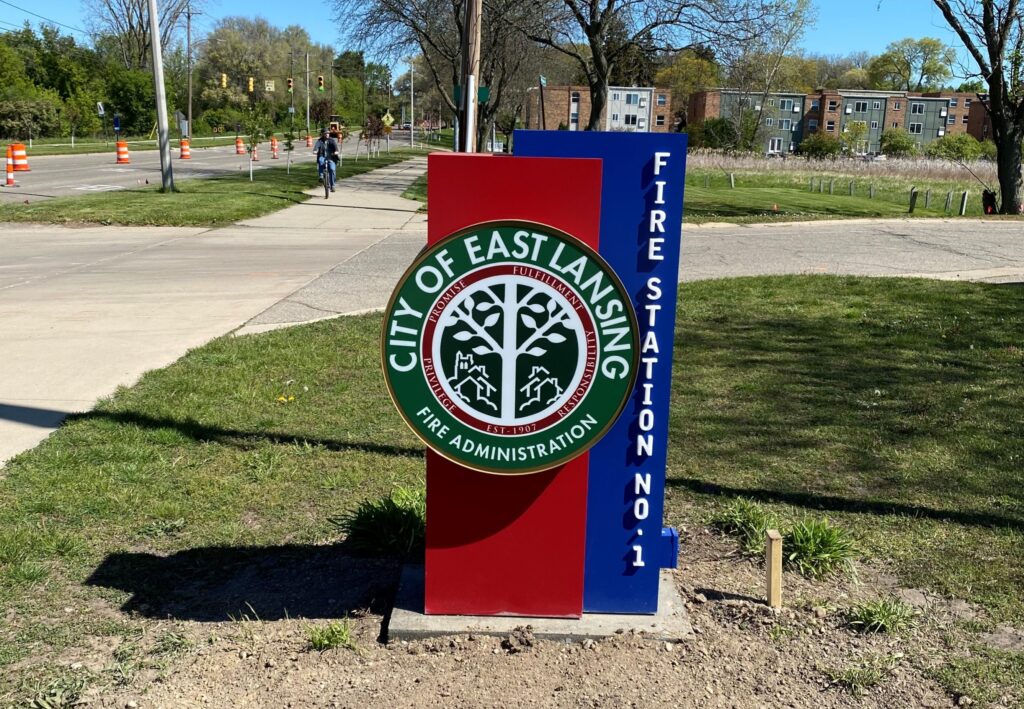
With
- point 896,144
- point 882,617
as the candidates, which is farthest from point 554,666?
point 896,144

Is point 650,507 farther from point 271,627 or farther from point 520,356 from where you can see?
point 271,627

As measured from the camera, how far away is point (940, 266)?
1424 cm

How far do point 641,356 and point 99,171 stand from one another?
32.2m

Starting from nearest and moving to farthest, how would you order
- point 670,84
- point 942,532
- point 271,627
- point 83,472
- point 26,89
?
point 271,627 < point 942,532 < point 83,472 < point 26,89 < point 670,84

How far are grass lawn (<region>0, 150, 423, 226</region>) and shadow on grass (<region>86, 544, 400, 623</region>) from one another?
15.3 meters

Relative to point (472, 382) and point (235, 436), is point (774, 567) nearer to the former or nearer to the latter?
point (472, 382)

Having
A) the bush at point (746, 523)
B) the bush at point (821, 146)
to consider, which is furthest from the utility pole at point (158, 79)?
the bush at point (821, 146)

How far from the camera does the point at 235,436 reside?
5.72 m

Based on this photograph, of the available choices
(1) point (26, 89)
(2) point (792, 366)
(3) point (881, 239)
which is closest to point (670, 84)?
(1) point (26, 89)

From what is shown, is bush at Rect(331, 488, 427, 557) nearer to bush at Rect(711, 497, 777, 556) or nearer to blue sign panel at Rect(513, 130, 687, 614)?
blue sign panel at Rect(513, 130, 687, 614)

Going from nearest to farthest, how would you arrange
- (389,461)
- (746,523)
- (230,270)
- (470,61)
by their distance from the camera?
(746,523) → (389,461) → (470,61) → (230,270)

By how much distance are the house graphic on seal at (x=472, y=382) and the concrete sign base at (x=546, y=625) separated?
85cm

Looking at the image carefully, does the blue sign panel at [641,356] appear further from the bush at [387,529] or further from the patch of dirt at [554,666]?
the bush at [387,529]

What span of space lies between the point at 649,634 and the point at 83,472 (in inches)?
132
